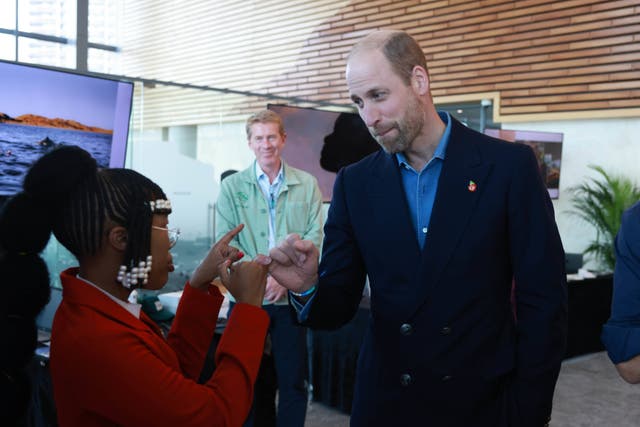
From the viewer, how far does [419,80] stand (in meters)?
1.73

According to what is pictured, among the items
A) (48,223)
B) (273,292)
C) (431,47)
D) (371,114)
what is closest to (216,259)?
(48,223)

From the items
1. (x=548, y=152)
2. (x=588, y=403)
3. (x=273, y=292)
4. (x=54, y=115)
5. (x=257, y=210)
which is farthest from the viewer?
Result: (x=548, y=152)

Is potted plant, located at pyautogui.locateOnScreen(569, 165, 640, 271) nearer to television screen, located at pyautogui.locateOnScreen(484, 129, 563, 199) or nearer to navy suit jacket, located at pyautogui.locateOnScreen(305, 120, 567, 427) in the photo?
television screen, located at pyautogui.locateOnScreen(484, 129, 563, 199)

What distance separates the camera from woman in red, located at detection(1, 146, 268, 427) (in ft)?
4.12

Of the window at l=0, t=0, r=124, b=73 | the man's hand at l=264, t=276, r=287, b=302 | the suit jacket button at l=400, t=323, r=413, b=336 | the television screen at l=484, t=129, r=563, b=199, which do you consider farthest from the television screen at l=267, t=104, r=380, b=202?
the suit jacket button at l=400, t=323, r=413, b=336

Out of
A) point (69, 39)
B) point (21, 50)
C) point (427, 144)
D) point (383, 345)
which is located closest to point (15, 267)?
point (383, 345)

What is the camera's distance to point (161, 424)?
1253 mm

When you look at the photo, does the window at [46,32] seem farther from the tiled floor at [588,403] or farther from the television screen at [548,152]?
the television screen at [548,152]

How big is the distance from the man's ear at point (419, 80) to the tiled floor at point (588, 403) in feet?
10.0

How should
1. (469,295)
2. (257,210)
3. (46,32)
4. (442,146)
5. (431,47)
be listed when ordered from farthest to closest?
(431,47), (46,32), (257,210), (442,146), (469,295)

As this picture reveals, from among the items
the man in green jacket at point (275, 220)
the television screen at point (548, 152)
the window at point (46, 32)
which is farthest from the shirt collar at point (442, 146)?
the television screen at point (548, 152)

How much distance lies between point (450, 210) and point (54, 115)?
1.92 meters

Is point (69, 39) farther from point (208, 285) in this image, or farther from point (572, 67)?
point (572, 67)

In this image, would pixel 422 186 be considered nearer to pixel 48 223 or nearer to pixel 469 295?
pixel 469 295
